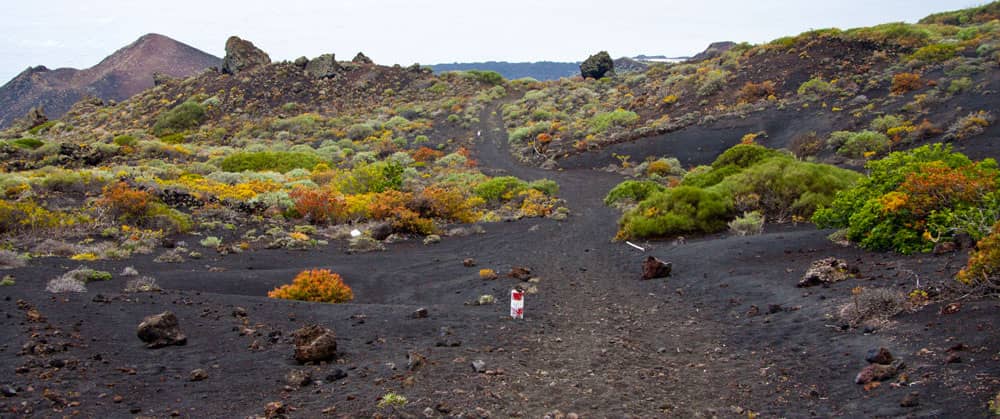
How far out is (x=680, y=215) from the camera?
49.8 ft

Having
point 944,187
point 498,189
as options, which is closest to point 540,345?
point 944,187

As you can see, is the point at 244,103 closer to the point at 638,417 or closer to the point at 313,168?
the point at 313,168

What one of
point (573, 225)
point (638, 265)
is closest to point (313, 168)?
point (573, 225)

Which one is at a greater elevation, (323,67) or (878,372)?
(323,67)

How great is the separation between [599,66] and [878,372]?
60265mm

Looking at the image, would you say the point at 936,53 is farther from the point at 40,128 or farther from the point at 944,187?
the point at 40,128

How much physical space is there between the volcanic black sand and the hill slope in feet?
298

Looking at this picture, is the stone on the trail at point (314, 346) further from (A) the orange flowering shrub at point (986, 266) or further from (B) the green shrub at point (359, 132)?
(B) the green shrub at point (359, 132)

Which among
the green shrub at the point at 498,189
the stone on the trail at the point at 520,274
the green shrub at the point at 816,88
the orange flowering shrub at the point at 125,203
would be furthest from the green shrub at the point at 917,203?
the green shrub at the point at 816,88

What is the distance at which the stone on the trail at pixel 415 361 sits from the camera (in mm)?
6289

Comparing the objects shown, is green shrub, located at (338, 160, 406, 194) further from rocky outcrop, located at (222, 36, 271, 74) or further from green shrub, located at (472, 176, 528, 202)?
rocky outcrop, located at (222, 36, 271, 74)

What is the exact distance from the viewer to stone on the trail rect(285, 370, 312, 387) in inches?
232

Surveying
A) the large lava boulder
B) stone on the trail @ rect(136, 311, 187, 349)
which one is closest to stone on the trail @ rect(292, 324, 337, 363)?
stone on the trail @ rect(136, 311, 187, 349)

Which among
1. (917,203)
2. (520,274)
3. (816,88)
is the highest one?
(816,88)
